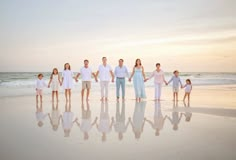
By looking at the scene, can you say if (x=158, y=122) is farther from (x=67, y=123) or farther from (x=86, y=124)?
(x=67, y=123)

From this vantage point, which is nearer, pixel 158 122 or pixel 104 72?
pixel 158 122

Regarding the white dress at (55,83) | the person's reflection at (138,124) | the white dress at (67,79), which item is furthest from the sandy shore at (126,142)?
the white dress at (55,83)

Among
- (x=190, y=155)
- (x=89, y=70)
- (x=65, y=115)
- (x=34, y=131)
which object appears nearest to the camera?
(x=190, y=155)

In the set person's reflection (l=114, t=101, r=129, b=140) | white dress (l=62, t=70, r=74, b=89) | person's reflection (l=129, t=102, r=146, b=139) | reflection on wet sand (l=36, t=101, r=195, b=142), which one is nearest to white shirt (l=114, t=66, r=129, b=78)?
white dress (l=62, t=70, r=74, b=89)

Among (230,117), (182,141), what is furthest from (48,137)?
(230,117)

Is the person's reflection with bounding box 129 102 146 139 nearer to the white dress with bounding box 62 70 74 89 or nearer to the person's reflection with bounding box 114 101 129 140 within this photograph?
the person's reflection with bounding box 114 101 129 140

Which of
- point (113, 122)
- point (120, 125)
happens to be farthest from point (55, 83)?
point (120, 125)

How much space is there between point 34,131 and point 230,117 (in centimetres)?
577

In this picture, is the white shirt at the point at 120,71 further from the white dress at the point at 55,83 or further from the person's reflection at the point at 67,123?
the person's reflection at the point at 67,123

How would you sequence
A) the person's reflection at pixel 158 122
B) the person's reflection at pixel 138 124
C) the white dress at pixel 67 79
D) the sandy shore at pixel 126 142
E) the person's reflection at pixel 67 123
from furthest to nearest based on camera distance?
1. the white dress at pixel 67 79
2. the person's reflection at pixel 158 122
3. the person's reflection at pixel 67 123
4. the person's reflection at pixel 138 124
5. the sandy shore at pixel 126 142

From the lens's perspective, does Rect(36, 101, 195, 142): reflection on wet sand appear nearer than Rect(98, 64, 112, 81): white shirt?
Yes

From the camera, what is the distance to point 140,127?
7.07 meters

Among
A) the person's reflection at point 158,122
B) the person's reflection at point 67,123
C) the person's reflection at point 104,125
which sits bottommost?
the person's reflection at point 158,122

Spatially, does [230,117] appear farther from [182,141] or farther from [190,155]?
[190,155]
